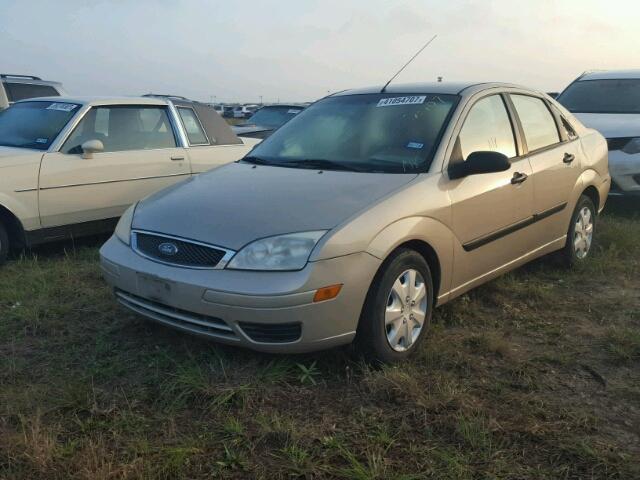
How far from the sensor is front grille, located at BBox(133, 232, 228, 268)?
10.5 ft

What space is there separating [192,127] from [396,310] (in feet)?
13.4

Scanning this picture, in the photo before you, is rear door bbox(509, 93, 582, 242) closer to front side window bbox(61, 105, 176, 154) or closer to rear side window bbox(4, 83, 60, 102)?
front side window bbox(61, 105, 176, 154)

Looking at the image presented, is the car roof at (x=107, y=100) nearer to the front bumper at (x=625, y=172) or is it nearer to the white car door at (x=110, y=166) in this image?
the white car door at (x=110, y=166)

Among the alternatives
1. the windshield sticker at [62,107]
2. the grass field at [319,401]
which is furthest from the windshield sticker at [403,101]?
the windshield sticker at [62,107]

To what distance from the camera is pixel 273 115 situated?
41.3 feet

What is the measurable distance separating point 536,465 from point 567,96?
7672 millimetres

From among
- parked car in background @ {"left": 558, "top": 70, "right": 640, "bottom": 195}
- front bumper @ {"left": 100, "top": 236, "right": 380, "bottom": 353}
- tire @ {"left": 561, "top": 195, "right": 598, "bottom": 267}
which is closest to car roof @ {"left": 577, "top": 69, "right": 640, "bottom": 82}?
parked car in background @ {"left": 558, "top": 70, "right": 640, "bottom": 195}

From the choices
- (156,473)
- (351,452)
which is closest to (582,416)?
(351,452)

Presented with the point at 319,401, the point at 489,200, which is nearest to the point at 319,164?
the point at 489,200

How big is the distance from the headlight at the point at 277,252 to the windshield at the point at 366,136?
905 millimetres

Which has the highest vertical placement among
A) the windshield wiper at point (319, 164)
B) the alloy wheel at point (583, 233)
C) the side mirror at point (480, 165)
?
the side mirror at point (480, 165)

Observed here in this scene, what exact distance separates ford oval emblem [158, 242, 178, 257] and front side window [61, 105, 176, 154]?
8.89 ft

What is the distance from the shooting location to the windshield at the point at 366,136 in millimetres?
3922

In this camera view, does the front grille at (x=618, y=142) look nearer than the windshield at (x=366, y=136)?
No
